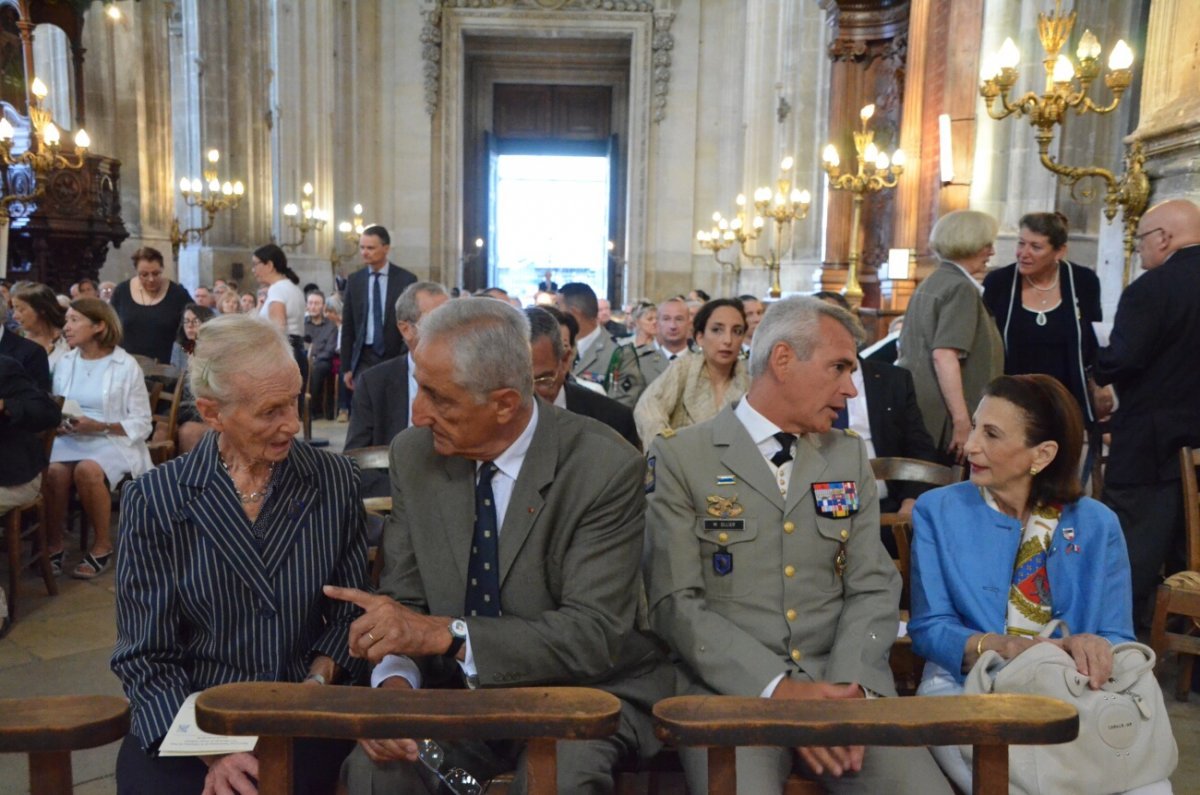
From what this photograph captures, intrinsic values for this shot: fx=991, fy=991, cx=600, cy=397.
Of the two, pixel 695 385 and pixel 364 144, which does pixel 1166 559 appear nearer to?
pixel 695 385

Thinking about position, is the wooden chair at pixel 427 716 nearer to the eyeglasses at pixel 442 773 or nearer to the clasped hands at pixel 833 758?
the eyeglasses at pixel 442 773

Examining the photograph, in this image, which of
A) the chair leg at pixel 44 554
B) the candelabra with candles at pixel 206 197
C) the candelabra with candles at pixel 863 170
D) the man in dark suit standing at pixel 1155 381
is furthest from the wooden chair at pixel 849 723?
the candelabra with candles at pixel 206 197

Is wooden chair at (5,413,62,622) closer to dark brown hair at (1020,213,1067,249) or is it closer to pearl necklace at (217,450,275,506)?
pearl necklace at (217,450,275,506)

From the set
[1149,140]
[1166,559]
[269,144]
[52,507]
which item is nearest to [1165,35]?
[1149,140]

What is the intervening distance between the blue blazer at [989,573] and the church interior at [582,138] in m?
1.27

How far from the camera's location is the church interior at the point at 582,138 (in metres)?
4.70

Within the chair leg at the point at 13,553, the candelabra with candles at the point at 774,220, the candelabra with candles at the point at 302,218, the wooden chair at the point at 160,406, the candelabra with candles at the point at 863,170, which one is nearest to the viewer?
the chair leg at the point at 13,553

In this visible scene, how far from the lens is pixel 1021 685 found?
205 centimetres

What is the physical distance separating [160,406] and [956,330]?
5.37 meters

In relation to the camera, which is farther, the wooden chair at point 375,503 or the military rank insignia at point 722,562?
the wooden chair at point 375,503

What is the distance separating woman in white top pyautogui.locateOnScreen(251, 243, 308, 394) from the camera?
25.6ft

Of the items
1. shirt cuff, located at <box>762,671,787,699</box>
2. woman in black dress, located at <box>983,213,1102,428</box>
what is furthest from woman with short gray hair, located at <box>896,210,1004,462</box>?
shirt cuff, located at <box>762,671,787,699</box>

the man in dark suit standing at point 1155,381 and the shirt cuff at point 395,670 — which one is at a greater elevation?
the man in dark suit standing at point 1155,381

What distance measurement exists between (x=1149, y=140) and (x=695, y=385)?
2404 mm
